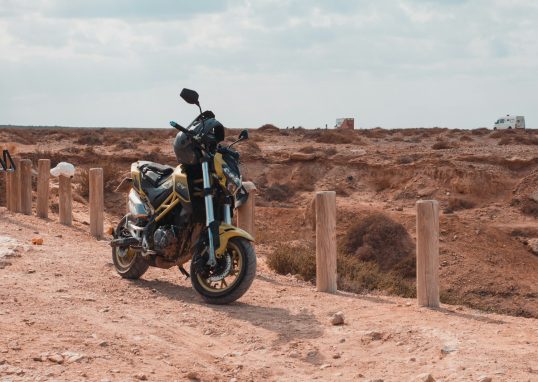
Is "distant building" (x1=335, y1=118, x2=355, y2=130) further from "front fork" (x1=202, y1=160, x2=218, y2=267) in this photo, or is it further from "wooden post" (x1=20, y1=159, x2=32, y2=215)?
"front fork" (x1=202, y1=160, x2=218, y2=267)

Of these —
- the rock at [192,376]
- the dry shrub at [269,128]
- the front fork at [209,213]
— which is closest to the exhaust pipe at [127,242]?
the front fork at [209,213]

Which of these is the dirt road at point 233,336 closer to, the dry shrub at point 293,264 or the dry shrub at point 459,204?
the dry shrub at point 293,264

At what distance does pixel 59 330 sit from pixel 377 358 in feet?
8.23

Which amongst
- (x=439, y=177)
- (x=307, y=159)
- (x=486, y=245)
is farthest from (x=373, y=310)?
(x=307, y=159)

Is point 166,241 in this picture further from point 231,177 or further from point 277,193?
point 277,193

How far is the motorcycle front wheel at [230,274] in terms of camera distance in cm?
787

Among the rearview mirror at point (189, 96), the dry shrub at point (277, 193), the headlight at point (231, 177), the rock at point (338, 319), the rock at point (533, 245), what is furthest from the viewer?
the dry shrub at point (277, 193)

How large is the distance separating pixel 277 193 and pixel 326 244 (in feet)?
64.8

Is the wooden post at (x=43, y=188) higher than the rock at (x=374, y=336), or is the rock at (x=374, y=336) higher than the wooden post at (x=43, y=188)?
the wooden post at (x=43, y=188)

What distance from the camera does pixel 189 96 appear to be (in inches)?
324

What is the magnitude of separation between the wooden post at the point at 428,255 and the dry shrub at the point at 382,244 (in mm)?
10855

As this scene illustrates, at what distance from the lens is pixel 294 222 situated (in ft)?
81.4

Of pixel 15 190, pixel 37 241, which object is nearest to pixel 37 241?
pixel 37 241

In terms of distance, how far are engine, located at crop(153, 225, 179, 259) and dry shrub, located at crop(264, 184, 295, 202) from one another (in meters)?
20.2
